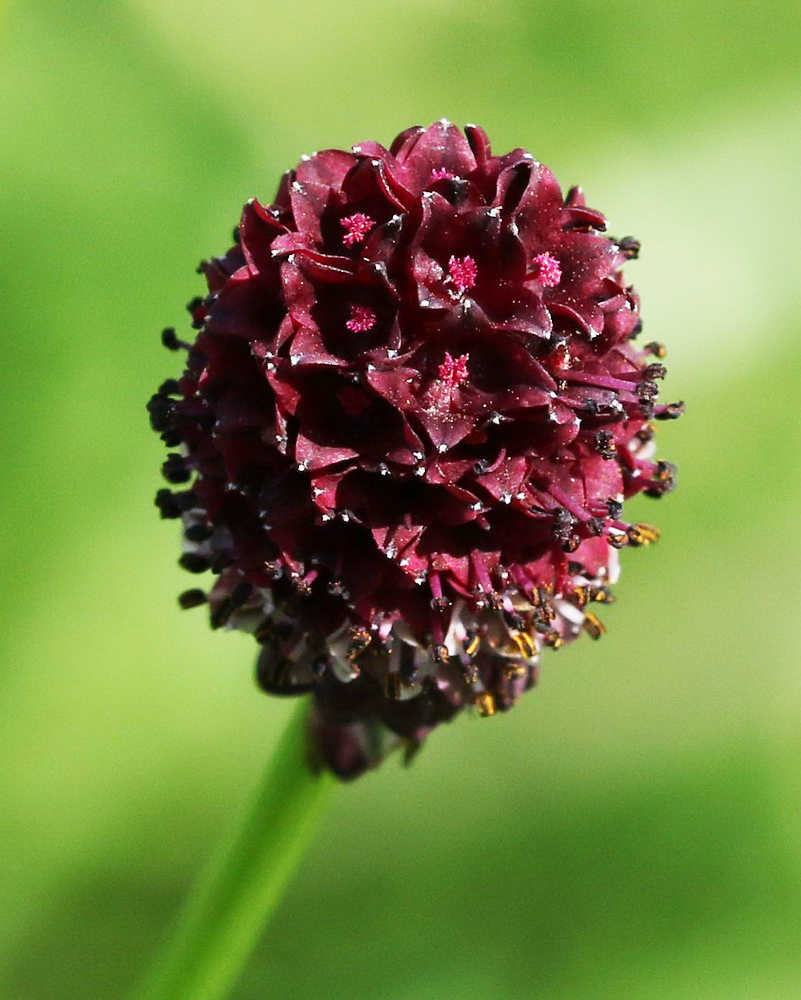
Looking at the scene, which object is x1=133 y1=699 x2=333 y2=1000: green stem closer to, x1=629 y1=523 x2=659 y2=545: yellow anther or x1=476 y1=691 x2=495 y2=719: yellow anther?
x1=476 y1=691 x2=495 y2=719: yellow anther

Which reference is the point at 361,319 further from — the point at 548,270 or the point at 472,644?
the point at 472,644

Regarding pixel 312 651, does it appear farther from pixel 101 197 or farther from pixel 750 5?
pixel 750 5

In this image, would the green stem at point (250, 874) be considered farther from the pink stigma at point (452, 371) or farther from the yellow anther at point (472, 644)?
the pink stigma at point (452, 371)

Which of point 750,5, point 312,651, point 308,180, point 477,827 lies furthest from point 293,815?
point 750,5

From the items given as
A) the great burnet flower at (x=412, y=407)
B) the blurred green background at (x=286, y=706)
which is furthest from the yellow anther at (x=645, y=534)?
the blurred green background at (x=286, y=706)

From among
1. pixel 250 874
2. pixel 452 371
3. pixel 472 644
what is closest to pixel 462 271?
pixel 452 371

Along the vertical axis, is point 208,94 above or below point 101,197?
above

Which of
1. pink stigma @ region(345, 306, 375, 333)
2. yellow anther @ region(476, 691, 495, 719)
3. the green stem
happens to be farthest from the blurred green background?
pink stigma @ region(345, 306, 375, 333)
